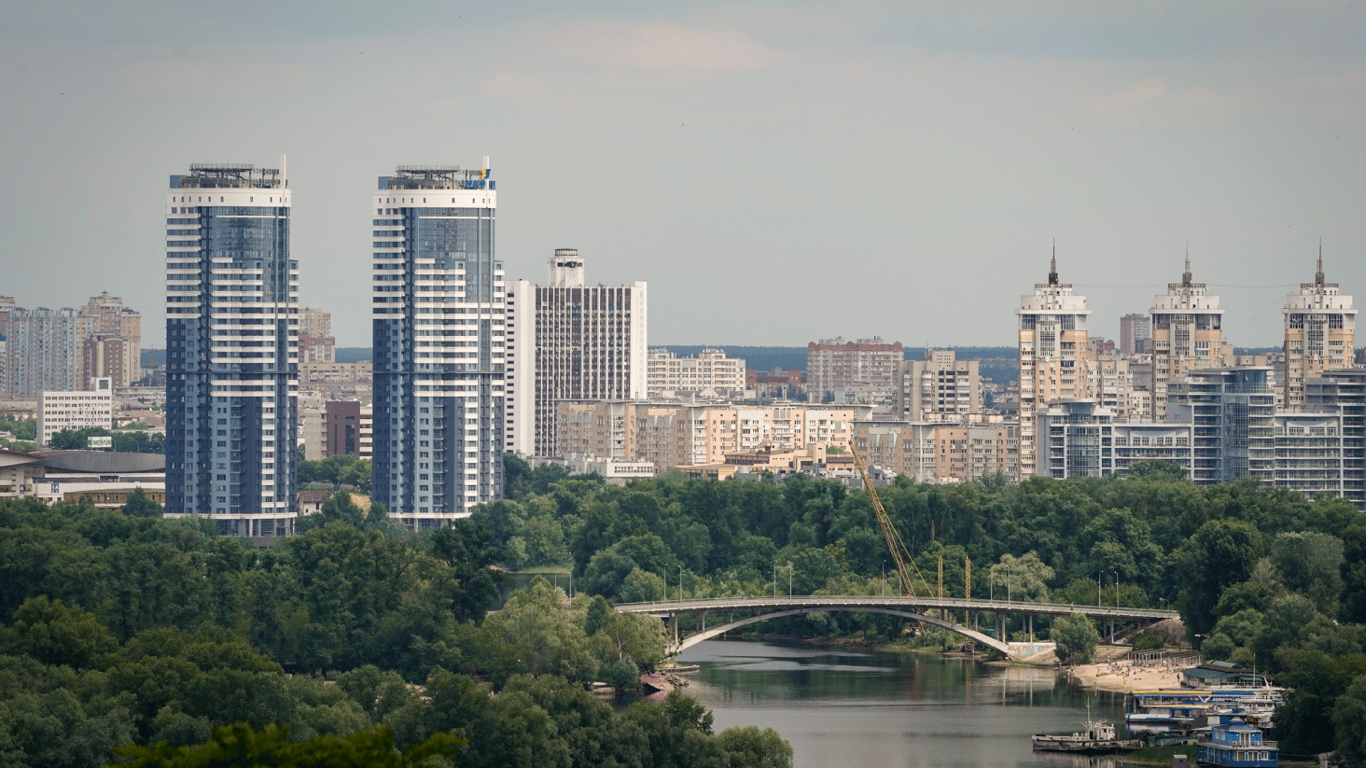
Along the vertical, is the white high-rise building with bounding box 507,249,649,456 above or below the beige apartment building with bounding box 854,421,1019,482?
above

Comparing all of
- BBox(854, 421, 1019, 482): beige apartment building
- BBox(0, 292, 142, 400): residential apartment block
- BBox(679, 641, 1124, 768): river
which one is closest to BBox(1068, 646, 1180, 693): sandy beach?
BBox(679, 641, 1124, 768): river

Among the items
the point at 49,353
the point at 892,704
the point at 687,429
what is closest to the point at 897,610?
the point at 892,704

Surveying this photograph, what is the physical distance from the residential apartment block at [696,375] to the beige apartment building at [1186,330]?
65916mm

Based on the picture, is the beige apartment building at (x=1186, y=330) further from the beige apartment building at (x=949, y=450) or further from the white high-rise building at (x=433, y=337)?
the white high-rise building at (x=433, y=337)

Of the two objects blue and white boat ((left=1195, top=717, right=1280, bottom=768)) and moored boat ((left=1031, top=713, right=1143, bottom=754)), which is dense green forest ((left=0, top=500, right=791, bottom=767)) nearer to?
moored boat ((left=1031, top=713, right=1143, bottom=754))

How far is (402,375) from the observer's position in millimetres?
86875

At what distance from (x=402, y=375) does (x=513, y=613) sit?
2925 cm

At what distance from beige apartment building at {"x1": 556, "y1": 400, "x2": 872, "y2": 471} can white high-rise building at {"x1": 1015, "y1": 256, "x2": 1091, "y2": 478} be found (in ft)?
58.5

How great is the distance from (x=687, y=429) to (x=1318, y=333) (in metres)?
32.4

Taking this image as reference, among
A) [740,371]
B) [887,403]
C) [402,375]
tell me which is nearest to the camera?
[402,375]

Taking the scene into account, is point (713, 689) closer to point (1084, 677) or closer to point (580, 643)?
point (580, 643)

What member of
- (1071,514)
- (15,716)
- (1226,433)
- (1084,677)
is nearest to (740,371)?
(1226,433)

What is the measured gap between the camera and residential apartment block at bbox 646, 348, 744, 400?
18176 centimetres

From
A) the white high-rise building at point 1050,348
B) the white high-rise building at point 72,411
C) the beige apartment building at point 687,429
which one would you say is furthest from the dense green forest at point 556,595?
the white high-rise building at point 72,411
